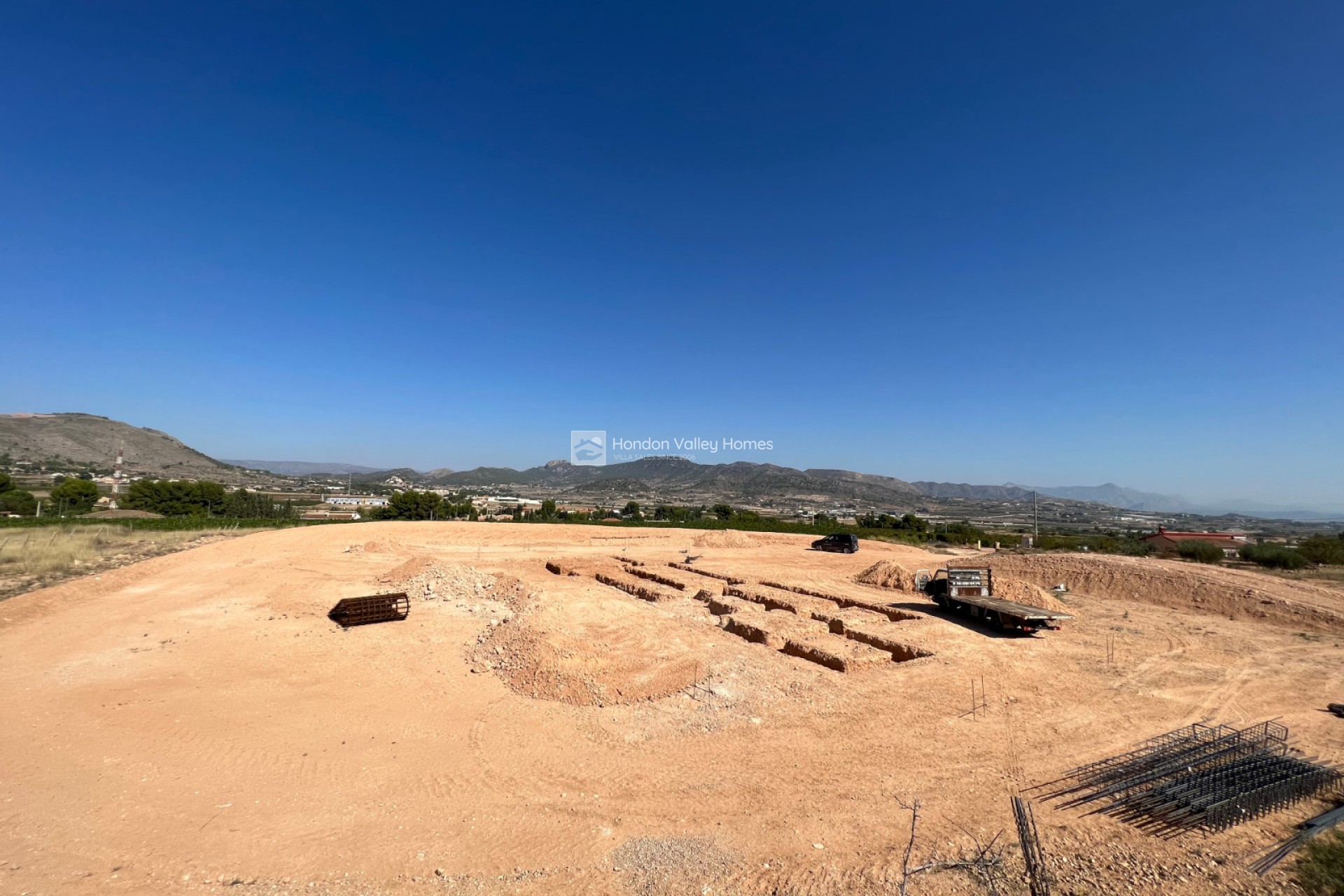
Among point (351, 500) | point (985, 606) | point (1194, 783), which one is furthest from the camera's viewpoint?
point (351, 500)

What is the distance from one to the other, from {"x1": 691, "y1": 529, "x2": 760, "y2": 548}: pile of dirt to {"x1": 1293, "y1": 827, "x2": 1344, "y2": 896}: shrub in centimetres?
3392

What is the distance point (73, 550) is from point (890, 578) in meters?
38.2

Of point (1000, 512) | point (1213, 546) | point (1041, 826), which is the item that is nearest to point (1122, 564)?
point (1213, 546)

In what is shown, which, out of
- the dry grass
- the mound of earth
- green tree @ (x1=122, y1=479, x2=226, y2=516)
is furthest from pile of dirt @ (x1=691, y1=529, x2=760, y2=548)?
green tree @ (x1=122, y1=479, x2=226, y2=516)

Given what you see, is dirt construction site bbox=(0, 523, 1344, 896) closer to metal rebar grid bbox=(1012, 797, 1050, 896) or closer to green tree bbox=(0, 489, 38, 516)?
metal rebar grid bbox=(1012, 797, 1050, 896)

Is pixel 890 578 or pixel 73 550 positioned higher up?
pixel 73 550

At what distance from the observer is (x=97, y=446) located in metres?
117

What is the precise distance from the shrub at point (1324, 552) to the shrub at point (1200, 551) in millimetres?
3484

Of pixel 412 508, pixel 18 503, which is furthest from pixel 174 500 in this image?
pixel 412 508

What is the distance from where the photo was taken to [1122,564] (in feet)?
80.1

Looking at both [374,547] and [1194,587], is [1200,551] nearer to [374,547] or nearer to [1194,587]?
[1194,587]

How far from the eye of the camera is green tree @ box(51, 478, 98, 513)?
47531 mm

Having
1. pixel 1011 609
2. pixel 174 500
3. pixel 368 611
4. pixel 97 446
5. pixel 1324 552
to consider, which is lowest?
pixel 368 611

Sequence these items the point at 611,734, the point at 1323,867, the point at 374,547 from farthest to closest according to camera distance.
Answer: the point at 374,547 < the point at 611,734 < the point at 1323,867
